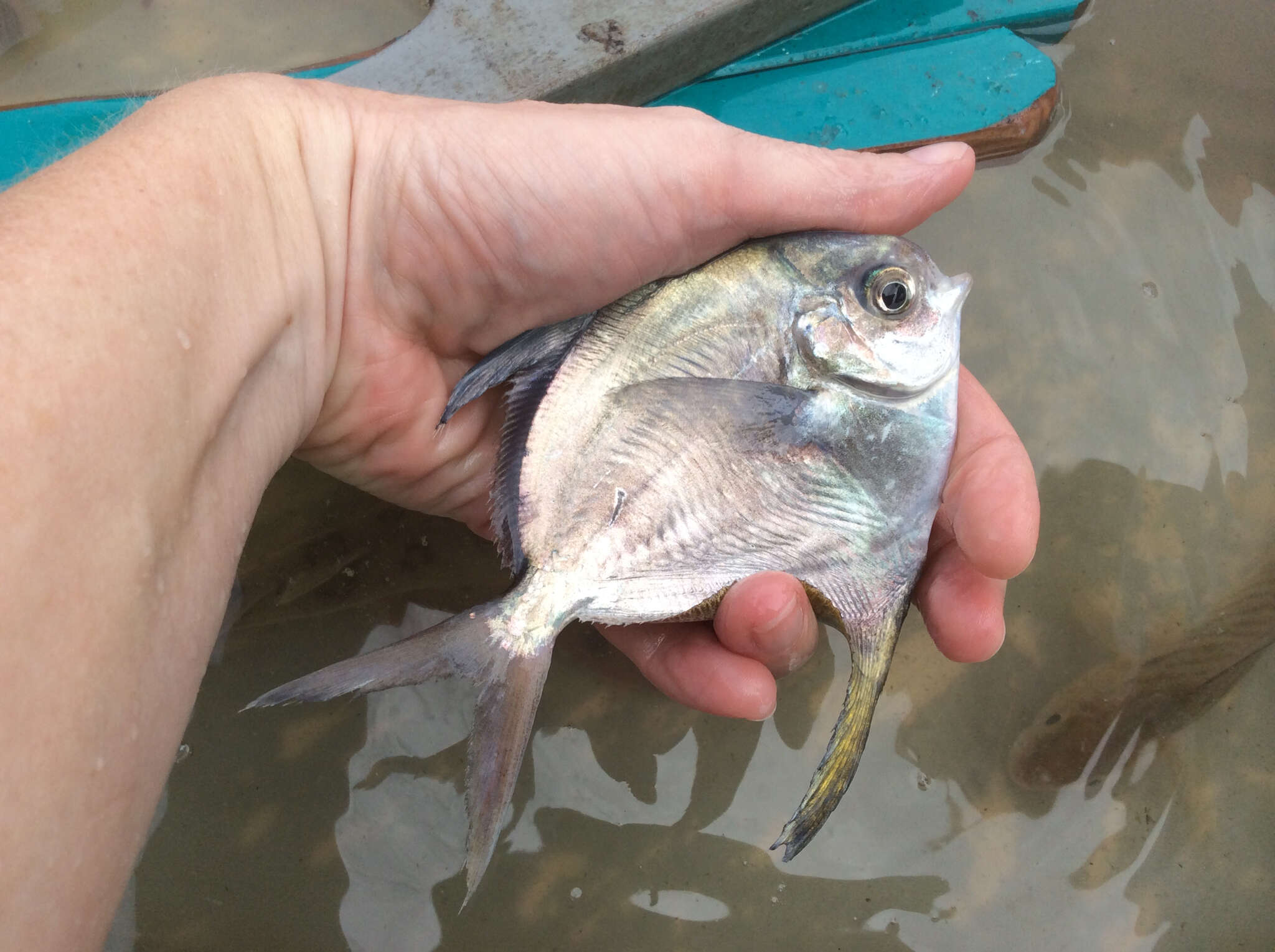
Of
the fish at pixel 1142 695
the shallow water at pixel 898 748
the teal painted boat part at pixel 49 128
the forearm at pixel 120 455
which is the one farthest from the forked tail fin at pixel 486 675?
the teal painted boat part at pixel 49 128

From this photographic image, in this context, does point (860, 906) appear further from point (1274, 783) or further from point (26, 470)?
point (26, 470)

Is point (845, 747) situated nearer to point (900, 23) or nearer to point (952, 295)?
point (952, 295)

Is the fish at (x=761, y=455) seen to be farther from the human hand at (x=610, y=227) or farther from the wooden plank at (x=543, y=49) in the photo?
the wooden plank at (x=543, y=49)

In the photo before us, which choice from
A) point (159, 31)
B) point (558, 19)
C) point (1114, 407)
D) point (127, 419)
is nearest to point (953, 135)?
point (1114, 407)

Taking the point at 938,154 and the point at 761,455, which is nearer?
the point at 761,455

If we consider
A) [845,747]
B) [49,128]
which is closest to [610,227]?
[845,747]

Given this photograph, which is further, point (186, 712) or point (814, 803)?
point (814, 803)
